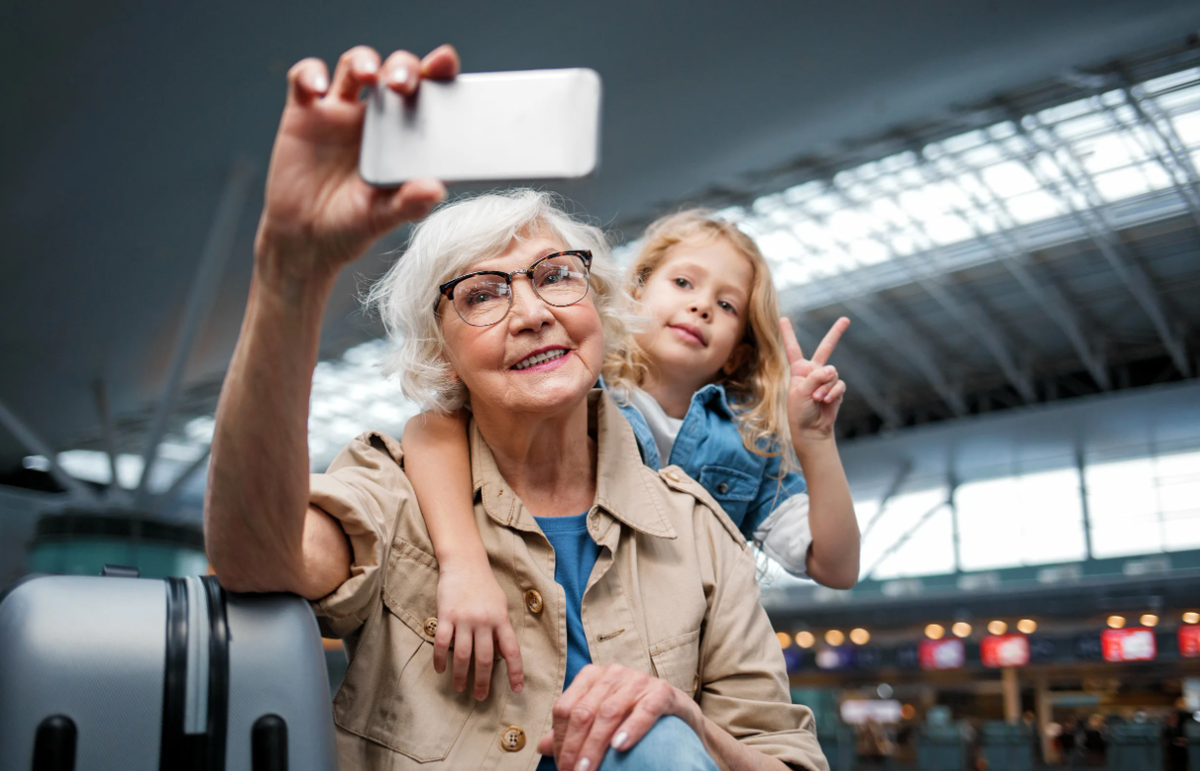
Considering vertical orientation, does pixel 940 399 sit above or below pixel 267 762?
above

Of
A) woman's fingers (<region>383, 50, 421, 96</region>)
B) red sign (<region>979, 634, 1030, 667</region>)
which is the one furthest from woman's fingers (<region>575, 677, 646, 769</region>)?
red sign (<region>979, 634, 1030, 667</region>)

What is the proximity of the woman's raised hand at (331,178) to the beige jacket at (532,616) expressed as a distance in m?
0.47

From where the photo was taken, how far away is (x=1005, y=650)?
2267cm

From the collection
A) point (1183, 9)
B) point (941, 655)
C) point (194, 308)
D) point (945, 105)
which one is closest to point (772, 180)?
point (945, 105)

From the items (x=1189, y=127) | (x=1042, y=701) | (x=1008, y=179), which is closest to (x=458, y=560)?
(x=1189, y=127)

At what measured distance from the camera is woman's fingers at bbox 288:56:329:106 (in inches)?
38.4

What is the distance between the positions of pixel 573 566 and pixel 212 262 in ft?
52.5

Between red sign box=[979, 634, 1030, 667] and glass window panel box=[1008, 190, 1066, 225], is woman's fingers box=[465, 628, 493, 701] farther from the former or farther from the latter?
red sign box=[979, 634, 1030, 667]

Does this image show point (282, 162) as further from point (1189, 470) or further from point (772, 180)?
point (1189, 470)

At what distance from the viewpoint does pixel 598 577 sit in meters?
1.67

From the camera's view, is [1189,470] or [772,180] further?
[1189,470]

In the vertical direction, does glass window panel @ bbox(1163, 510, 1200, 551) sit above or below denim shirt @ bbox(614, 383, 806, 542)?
below

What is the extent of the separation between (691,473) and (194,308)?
16.2 meters

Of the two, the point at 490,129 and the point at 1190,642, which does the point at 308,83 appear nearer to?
the point at 490,129
